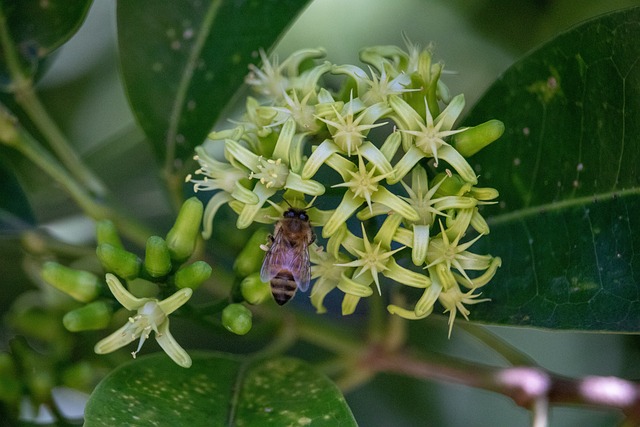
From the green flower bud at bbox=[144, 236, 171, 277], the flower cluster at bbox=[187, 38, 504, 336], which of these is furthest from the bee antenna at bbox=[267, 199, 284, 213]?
the green flower bud at bbox=[144, 236, 171, 277]

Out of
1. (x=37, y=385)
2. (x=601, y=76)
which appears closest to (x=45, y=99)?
(x=37, y=385)

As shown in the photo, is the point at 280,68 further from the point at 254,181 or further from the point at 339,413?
the point at 339,413

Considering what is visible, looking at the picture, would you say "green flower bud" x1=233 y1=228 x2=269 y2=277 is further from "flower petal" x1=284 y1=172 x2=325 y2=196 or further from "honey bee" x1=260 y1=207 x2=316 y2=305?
"flower petal" x1=284 y1=172 x2=325 y2=196

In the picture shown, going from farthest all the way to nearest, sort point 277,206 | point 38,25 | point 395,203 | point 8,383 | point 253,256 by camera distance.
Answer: point 38,25, point 8,383, point 253,256, point 277,206, point 395,203

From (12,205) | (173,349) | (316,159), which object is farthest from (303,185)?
(12,205)

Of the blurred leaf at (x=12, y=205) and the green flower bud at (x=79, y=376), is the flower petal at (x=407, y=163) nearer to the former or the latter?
the green flower bud at (x=79, y=376)

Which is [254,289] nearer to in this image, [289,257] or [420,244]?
[289,257]

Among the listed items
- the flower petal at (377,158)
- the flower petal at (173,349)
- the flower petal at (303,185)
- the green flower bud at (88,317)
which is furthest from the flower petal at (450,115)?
the green flower bud at (88,317)

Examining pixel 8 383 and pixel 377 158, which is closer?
pixel 377 158
